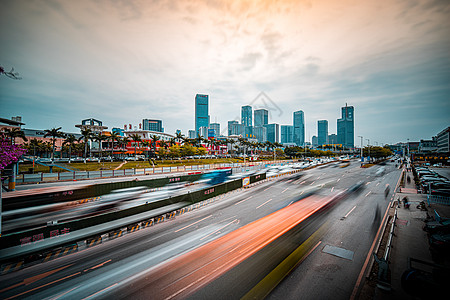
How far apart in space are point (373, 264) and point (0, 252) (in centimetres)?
2231

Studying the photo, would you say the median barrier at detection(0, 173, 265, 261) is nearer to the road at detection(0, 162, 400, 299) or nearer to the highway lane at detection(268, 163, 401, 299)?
the road at detection(0, 162, 400, 299)

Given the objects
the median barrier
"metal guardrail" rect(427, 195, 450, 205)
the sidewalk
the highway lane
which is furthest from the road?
"metal guardrail" rect(427, 195, 450, 205)

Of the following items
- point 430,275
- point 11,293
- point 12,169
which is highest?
point 12,169

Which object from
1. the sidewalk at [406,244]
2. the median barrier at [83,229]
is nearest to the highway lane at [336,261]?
the sidewalk at [406,244]

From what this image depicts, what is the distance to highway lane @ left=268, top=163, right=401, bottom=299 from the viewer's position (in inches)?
332

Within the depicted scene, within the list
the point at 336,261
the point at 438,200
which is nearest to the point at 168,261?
the point at 336,261

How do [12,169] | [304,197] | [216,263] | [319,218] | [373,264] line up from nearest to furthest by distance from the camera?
1. [373,264]
2. [216,263]
3. [319,218]
4. [304,197]
5. [12,169]

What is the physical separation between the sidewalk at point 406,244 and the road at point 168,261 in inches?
53.4

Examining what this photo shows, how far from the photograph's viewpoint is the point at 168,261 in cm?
1101

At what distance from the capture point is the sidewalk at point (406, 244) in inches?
324

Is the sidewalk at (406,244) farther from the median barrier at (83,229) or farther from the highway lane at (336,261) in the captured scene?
the median barrier at (83,229)

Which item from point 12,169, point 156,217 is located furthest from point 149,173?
point 156,217

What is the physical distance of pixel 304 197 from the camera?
24.4 metres

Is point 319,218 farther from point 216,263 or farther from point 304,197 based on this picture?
point 216,263
